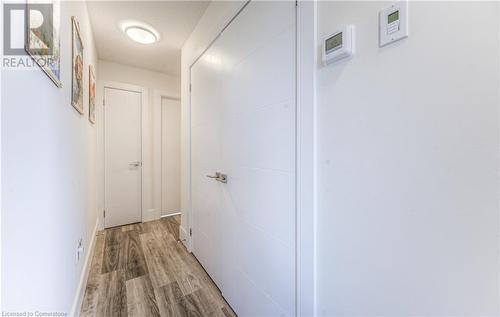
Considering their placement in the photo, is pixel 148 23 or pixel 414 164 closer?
pixel 414 164

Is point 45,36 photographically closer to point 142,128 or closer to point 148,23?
point 148,23

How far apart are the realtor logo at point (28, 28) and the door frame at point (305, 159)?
97 cm

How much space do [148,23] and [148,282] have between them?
7.99 ft

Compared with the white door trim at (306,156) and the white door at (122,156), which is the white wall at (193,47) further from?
the white door at (122,156)

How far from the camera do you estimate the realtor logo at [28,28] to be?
0.60 m

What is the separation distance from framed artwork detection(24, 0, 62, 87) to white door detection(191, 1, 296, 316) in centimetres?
92

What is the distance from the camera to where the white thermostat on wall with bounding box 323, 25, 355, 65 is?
732 mm

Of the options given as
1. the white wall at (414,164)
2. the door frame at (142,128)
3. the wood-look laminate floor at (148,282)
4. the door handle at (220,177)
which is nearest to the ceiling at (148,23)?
the door frame at (142,128)

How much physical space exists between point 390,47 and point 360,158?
353 mm

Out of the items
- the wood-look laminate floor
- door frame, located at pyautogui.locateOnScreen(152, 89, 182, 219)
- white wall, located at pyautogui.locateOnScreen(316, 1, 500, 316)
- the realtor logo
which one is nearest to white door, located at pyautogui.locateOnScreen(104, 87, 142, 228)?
door frame, located at pyautogui.locateOnScreen(152, 89, 182, 219)

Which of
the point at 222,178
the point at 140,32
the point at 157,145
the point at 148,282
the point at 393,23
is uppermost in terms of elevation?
the point at 140,32

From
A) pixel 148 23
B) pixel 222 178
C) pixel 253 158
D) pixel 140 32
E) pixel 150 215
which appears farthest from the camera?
pixel 150 215

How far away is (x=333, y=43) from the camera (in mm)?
780

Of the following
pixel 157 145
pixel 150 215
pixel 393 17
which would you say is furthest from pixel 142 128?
pixel 393 17
